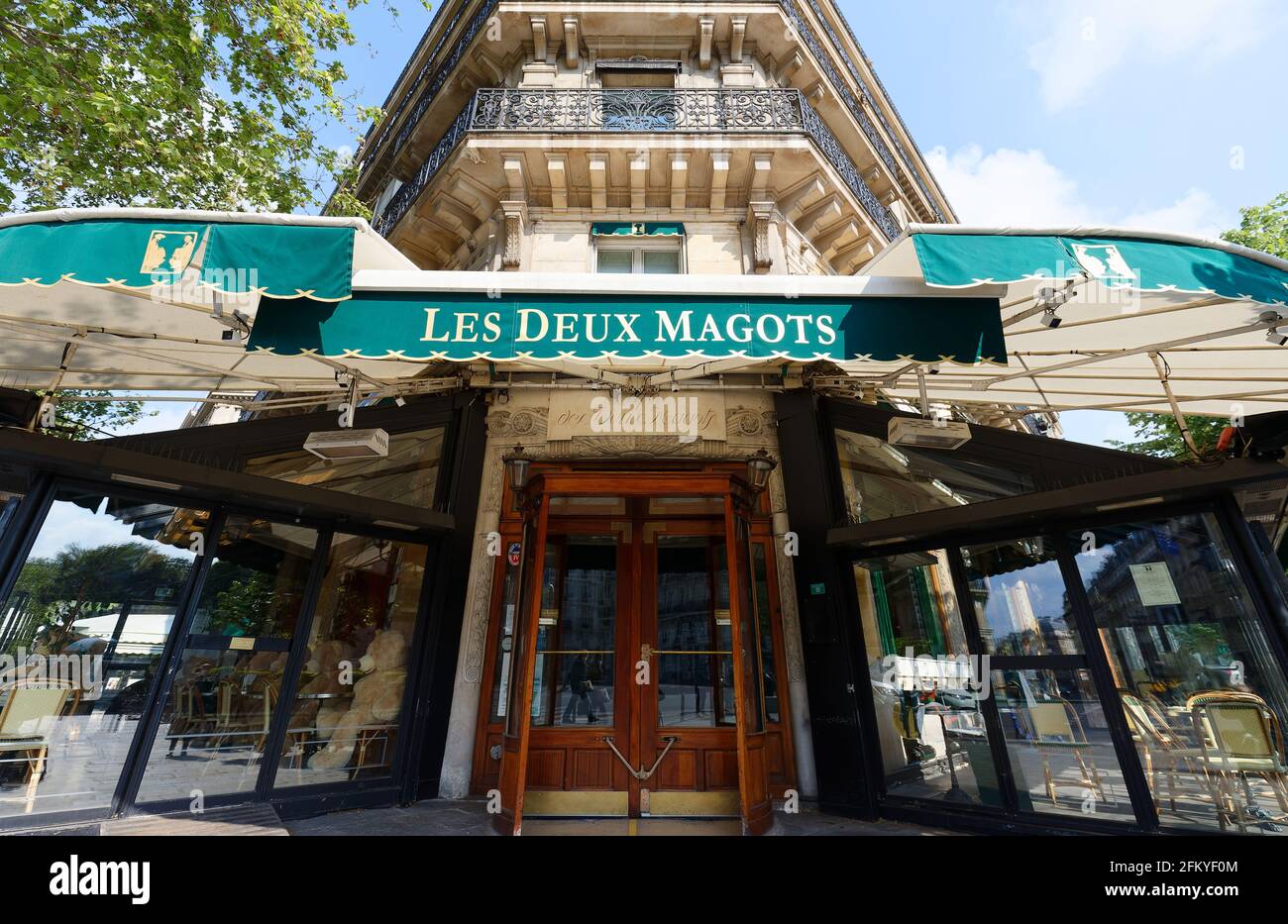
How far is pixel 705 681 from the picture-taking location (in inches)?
231

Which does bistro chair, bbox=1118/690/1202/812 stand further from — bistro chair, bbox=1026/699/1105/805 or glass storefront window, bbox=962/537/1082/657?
glass storefront window, bbox=962/537/1082/657

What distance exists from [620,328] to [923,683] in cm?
437

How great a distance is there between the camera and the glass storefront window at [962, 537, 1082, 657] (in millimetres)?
4691

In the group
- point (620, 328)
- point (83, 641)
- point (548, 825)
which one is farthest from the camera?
point (548, 825)

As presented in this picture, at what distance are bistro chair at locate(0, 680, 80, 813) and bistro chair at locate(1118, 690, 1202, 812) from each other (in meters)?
8.12

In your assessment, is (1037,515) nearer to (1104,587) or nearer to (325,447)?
(1104,587)

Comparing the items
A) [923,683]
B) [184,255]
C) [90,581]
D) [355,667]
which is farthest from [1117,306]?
[90,581]

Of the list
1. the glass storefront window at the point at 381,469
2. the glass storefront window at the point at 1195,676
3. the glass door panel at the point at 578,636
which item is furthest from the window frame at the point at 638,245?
the glass storefront window at the point at 1195,676

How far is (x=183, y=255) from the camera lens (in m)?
3.37

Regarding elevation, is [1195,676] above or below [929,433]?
below

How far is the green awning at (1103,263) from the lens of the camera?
Answer: 3.41m

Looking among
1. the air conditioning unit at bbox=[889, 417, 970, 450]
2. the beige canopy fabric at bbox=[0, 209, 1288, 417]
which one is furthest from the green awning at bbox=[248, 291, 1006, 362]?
the air conditioning unit at bbox=[889, 417, 970, 450]

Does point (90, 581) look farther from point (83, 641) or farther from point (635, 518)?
point (635, 518)
